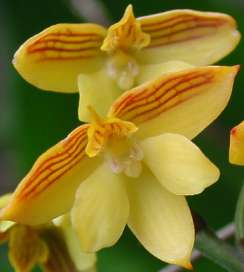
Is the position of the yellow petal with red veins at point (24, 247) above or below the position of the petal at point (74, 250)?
above

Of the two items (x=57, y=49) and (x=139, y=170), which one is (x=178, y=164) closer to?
(x=139, y=170)

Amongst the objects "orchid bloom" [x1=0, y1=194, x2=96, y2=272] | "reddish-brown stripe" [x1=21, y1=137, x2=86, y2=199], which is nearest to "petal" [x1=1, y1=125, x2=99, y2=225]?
"reddish-brown stripe" [x1=21, y1=137, x2=86, y2=199]

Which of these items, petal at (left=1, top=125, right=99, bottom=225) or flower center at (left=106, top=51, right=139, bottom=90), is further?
flower center at (left=106, top=51, right=139, bottom=90)

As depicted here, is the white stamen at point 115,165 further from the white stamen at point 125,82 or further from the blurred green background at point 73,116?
the blurred green background at point 73,116

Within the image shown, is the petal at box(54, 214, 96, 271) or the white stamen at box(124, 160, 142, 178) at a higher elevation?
the white stamen at box(124, 160, 142, 178)

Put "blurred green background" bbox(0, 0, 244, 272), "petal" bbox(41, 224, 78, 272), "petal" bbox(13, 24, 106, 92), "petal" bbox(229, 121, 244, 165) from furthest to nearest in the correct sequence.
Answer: "blurred green background" bbox(0, 0, 244, 272) < "petal" bbox(41, 224, 78, 272) < "petal" bbox(13, 24, 106, 92) < "petal" bbox(229, 121, 244, 165)

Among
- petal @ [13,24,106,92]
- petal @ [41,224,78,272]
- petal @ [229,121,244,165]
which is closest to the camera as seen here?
petal @ [229,121,244,165]

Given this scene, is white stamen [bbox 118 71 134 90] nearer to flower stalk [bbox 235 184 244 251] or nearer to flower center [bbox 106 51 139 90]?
flower center [bbox 106 51 139 90]

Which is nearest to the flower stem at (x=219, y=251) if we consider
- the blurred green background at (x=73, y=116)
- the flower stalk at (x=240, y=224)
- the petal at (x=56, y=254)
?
the flower stalk at (x=240, y=224)
